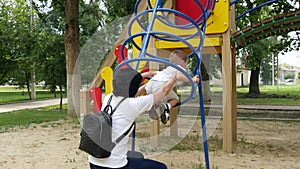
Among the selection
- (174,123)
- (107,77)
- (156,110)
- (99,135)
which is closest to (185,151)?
(174,123)

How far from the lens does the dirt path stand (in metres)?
5.22

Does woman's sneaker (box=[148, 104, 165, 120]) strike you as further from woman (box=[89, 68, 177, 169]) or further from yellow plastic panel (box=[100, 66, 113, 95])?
woman (box=[89, 68, 177, 169])

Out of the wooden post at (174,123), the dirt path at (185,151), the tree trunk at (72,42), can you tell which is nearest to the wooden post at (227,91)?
the dirt path at (185,151)

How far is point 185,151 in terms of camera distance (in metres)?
6.04

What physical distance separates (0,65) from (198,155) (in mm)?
15843

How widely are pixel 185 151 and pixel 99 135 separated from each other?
3.76 meters

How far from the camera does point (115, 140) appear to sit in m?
2.59

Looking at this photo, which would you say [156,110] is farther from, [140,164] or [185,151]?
[185,151]

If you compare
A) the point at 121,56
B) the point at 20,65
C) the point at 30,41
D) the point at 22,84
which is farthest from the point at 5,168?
the point at 22,84

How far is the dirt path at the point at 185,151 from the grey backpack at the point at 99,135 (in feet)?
8.83

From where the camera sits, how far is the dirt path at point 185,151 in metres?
5.22

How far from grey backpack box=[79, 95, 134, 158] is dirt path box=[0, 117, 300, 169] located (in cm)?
269

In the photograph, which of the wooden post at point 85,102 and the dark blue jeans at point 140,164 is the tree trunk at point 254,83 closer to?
the wooden post at point 85,102

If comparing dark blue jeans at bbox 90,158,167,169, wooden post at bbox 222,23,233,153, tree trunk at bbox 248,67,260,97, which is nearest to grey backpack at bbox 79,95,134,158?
dark blue jeans at bbox 90,158,167,169
